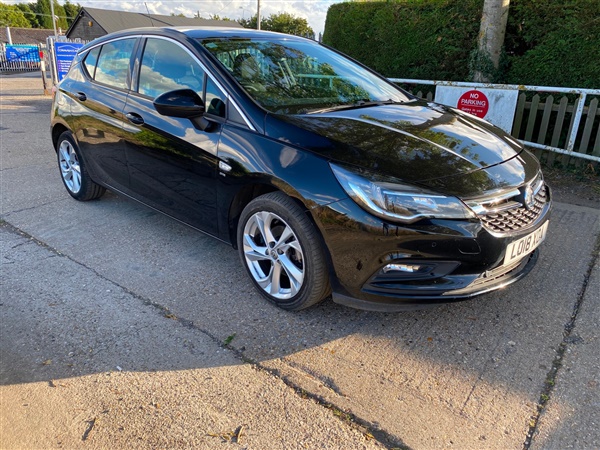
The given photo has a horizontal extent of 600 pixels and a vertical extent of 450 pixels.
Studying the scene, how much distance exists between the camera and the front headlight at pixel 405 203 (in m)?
2.48

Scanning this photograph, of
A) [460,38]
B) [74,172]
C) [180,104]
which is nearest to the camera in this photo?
[180,104]

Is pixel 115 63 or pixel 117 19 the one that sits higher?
pixel 117 19

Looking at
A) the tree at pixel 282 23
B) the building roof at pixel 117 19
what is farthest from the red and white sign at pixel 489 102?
the tree at pixel 282 23

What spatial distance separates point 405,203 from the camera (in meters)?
2.49

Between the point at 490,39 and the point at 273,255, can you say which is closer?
the point at 273,255

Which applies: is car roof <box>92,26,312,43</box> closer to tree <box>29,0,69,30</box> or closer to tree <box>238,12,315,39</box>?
tree <box>238,12,315,39</box>

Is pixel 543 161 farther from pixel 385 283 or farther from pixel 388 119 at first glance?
pixel 385 283

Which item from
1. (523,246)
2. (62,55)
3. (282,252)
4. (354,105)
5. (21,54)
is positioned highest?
(354,105)

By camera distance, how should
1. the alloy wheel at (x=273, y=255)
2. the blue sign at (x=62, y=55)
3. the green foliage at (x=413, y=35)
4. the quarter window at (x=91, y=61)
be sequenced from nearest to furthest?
the alloy wheel at (x=273, y=255) < the quarter window at (x=91, y=61) < the green foliage at (x=413, y=35) < the blue sign at (x=62, y=55)

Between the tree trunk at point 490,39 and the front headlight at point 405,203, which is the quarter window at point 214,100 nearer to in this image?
the front headlight at point 405,203

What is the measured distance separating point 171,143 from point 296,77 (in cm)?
→ 104

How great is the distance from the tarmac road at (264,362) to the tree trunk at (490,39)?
3704 millimetres

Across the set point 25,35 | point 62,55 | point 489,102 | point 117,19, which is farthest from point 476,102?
point 25,35

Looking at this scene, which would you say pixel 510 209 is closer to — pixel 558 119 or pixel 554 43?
pixel 558 119
